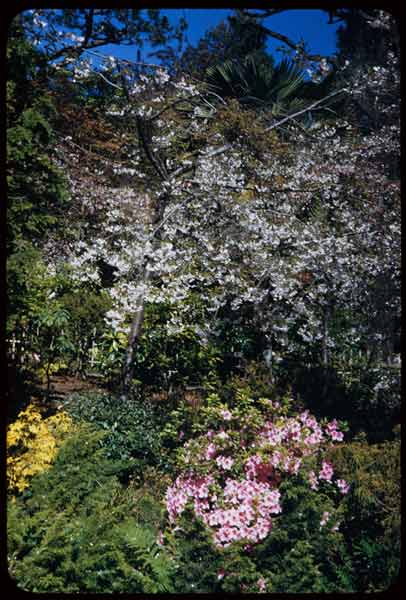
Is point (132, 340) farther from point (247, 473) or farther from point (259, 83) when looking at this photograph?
point (259, 83)

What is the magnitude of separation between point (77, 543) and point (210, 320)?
128 inches

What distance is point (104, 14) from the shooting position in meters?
3.67

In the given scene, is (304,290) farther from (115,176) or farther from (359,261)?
(115,176)

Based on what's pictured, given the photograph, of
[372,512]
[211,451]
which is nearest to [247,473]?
[211,451]

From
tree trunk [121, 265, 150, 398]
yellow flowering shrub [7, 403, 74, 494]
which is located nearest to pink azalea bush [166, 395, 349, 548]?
yellow flowering shrub [7, 403, 74, 494]

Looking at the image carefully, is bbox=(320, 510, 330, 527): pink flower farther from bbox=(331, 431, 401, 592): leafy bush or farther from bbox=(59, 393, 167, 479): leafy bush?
bbox=(59, 393, 167, 479): leafy bush

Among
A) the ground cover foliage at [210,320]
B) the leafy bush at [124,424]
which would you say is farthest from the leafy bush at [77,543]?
the leafy bush at [124,424]

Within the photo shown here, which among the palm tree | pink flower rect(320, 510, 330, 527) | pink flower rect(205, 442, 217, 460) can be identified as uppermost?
the palm tree

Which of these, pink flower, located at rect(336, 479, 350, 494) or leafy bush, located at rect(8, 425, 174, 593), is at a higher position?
pink flower, located at rect(336, 479, 350, 494)

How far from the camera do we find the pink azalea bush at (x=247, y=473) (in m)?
2.45

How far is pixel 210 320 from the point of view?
5.30 metres

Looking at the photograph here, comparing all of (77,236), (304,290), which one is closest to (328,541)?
(304,290)

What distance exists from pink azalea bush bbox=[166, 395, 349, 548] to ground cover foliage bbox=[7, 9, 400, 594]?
0.01 meters

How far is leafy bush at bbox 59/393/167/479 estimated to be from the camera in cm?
360
